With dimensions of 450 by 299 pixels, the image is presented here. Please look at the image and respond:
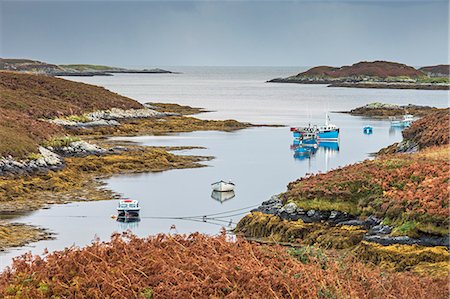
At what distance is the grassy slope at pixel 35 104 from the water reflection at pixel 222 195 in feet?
41.6

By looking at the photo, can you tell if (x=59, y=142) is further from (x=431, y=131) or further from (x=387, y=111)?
(x=387, y=111)

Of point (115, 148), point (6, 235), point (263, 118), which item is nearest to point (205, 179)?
point (115, 148)

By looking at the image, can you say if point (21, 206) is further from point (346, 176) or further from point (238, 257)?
point (238, 257)

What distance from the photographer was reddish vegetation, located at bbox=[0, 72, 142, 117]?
79.4 metres

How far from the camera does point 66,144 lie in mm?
55625

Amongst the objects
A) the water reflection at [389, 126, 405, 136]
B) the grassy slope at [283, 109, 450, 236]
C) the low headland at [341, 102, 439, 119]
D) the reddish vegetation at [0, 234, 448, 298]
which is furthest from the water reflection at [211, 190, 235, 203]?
the low headland at [341, 102, 439, 119]

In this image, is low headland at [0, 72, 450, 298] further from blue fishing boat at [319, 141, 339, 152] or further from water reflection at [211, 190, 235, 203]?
blue fishing boat at [319, 141, 339, 152]

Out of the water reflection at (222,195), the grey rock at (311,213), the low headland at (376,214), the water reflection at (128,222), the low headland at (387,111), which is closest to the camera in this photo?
the low headland at (376,214)

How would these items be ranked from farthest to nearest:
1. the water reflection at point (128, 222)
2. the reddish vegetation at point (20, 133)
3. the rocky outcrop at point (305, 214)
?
the reddish vegetation at point (20, 133), the water reflection at point (128, 222), the rocky outcrop at point (305, 214)

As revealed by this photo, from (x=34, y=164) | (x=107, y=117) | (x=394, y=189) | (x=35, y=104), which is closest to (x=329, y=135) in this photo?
(x=107, y=117)

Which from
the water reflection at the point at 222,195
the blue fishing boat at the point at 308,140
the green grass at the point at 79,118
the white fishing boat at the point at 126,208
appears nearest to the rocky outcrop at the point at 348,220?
the white fishing boat at the point at 126,208

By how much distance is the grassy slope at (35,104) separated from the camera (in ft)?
166

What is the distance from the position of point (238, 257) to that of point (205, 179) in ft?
132

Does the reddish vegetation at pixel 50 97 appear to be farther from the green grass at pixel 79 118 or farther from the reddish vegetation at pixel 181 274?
the reddish vegetation at pixel 181 274
